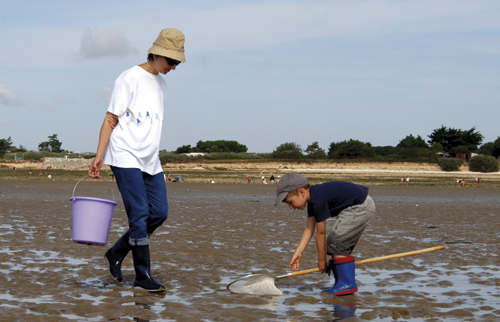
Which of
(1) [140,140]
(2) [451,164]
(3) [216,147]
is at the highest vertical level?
(3) [216,147]

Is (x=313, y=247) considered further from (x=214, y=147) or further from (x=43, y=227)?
(x=214, y=147)

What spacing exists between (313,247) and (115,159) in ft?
13.3

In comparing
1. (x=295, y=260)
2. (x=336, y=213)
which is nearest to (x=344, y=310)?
(x=295, y=260)

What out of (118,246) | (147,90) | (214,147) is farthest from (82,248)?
(214,147)

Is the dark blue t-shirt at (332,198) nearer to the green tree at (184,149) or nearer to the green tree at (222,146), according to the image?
the green tree at (184,149)

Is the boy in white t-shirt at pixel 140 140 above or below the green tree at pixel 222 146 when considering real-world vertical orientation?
below

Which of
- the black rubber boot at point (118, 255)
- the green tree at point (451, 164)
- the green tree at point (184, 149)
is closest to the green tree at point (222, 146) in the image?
the green tree at point (184, 149)

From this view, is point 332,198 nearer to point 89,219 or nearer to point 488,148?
point 89,219

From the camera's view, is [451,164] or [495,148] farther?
[495,148]

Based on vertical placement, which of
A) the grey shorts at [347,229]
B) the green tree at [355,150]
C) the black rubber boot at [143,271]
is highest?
the green tree at [355,150]

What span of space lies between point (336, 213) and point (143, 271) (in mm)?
1828

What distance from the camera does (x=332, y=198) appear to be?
4922 millimetres

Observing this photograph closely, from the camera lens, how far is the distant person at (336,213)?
474cm

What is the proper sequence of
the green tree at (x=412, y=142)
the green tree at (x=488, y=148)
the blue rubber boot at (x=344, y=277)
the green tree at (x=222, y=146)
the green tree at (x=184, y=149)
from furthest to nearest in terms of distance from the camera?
the green tree at (x=222, y=146), the green tree at (x=184, y=149), the green tree at (x=412, y=142), the green tree at (x=488, y=148), the blue rubber boot at (x=344, y=277)
